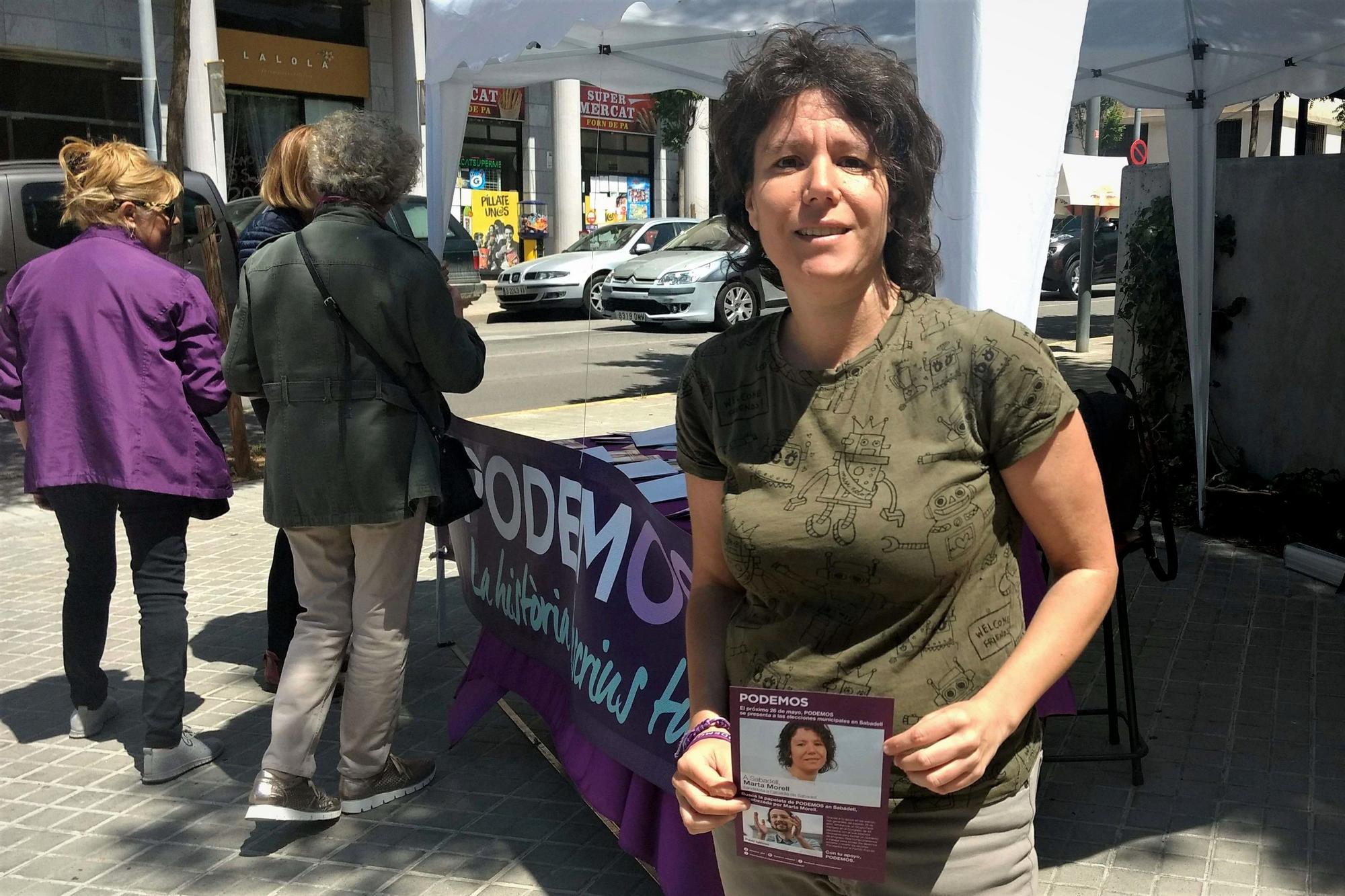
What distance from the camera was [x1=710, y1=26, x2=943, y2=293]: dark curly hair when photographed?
165 centimetres

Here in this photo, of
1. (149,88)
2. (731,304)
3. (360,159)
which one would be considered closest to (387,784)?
(360,159)

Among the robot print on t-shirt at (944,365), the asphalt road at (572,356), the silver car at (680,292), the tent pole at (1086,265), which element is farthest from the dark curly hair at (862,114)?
the silver car at (680,292)

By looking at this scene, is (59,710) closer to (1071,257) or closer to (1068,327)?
(1068,327)

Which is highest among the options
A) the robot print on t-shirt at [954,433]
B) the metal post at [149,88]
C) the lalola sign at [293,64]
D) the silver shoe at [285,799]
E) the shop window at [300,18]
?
the shop window at [300,18]

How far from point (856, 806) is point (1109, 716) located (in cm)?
297

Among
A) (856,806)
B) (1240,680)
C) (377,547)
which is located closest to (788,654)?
(856,806)

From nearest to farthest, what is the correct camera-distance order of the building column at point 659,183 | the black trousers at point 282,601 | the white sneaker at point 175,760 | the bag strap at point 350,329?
1. the bag strap at point 350,329
2. the white sneaker at point 175,760
3. the black trousers at point 282,601
4. the building column at point 659,183

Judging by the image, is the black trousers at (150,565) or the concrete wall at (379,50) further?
the concrete wall at (379,50)

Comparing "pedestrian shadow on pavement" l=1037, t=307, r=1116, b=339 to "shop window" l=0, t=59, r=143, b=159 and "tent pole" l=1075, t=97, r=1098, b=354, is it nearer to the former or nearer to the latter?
"tent pole" l=1075, t=97, r=1098, b=354

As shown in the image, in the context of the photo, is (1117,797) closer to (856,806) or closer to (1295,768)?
(1295,768)

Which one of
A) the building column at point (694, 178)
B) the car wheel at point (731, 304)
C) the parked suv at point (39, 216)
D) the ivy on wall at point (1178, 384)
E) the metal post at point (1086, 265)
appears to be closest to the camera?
the ivy on wall at point (1178, 384)

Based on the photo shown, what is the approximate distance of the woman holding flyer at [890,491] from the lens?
5.10ft

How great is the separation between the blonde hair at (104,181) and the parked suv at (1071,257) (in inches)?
837

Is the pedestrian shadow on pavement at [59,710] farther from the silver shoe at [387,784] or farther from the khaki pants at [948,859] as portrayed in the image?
the khaki pants at [948,859]
